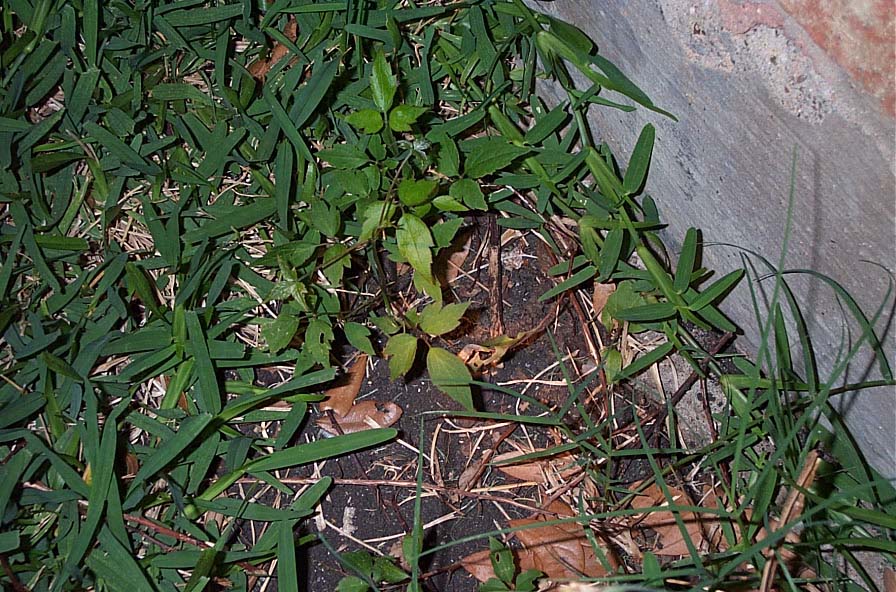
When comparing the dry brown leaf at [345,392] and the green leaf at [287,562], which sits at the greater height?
the dry brown leaf at [345,392]

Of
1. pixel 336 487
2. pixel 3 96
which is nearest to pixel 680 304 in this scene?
pixel 336 487

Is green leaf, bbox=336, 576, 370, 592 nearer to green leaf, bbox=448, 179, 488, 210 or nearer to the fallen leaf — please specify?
the fallen leaf

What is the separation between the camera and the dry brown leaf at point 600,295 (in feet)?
5.69

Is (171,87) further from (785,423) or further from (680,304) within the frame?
(785,423)

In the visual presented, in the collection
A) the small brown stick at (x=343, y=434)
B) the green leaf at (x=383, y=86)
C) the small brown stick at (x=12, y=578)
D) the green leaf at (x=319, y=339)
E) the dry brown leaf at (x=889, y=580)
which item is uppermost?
the green leaf at (x=383, y=86)

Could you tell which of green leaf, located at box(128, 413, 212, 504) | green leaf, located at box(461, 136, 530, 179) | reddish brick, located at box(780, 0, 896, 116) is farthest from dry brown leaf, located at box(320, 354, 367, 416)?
reddish brick, located at box(780, 0, 896, 116)

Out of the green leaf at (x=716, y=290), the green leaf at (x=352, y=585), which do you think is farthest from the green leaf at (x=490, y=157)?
the green leaf at (x=352, y=585)

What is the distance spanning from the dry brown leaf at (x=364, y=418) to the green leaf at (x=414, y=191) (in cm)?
45

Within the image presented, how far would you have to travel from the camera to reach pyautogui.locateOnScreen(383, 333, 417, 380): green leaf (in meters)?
1.53

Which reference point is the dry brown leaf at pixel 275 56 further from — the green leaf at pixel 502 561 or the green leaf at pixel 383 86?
the green leaf at pixel 502 561

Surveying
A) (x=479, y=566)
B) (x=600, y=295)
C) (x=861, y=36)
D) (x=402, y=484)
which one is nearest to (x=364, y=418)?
(x=402, y=484)

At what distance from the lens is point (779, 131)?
4.08ft

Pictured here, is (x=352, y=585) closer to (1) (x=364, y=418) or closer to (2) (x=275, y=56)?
(1) (x=364, y=418)

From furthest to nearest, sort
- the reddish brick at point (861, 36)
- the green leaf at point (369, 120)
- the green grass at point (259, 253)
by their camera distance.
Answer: the green leaf at point (369, 120) < the green grass at point (259, 253) < the reddish brick at point (861, 36)
